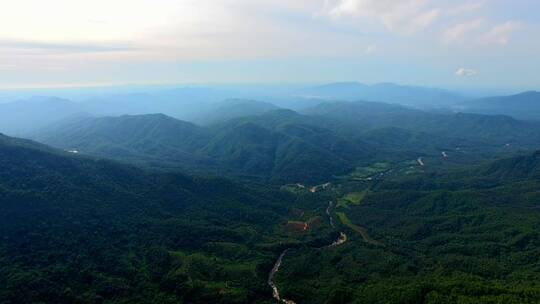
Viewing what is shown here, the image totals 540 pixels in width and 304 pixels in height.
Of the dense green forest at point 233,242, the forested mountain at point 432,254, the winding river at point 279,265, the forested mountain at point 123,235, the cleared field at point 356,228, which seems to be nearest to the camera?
the forested mountain at point 432,254

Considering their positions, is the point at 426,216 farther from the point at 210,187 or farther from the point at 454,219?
the point at 210,187

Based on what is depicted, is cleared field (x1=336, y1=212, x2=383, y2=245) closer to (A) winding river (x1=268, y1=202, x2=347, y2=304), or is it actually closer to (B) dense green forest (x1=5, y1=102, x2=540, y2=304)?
(B) dense green forest (x1=5, y1=102, x2=540, y2=304)

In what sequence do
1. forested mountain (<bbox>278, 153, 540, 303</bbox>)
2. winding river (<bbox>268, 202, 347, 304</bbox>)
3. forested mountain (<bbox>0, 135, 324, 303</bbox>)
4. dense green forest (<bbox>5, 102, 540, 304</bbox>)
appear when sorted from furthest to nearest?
1. winding river (<bbox>268, 202, 347, 304</bbox>)
2. forested mountain (<bbox>0, 135, 324, 303</bbox>)
3. dense green forest (<bbox>5, 102, 540, 304</bbox>)
4. forested mountain (<bbox>278, 153, 540, 303</bbox>)

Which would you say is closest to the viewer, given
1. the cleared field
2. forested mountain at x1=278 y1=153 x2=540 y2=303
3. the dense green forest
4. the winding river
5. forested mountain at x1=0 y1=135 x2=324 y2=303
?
forested mountain at x1=278 y1=153 x2=540 y2=303

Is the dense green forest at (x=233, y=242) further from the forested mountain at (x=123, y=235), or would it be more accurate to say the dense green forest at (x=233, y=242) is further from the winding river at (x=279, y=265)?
the winding river at (x=279, y=265)

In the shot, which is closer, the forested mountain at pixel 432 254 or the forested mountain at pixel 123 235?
the forested mountain at pixel 432 254

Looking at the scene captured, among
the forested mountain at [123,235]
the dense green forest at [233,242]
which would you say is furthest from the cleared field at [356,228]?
the forested mountain at [123,235]

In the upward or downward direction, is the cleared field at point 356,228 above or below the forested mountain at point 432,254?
below

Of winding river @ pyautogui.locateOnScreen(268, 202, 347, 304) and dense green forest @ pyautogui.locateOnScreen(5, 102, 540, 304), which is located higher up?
dense green forest @ pyautogui.locateOnScreen(5, 102, 540, 304)

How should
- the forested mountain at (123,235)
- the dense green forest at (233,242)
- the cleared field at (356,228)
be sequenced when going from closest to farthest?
the dense green forest at (233,242)
the forested mountain at (123,235)
the cleared field at (356,228)

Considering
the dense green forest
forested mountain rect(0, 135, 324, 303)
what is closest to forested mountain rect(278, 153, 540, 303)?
the dense green forest
